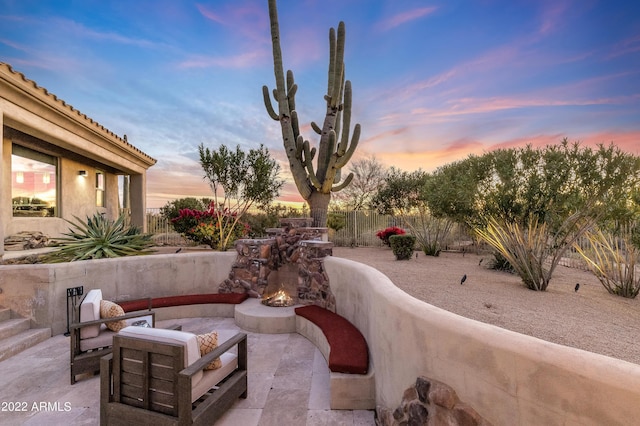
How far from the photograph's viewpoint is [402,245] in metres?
9.18

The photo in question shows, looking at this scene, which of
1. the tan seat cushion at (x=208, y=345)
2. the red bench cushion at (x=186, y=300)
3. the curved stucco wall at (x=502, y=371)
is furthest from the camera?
the red bench cushion at (x=186, y=300)

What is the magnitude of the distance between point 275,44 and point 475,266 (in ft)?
32.7

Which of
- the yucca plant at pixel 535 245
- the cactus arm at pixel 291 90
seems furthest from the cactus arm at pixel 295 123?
the yucca plant at pixel 535 245

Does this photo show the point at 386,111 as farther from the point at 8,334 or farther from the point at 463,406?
the point at 8,334

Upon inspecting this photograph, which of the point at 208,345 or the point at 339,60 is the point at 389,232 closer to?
the point at 339,60

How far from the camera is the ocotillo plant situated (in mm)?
8922

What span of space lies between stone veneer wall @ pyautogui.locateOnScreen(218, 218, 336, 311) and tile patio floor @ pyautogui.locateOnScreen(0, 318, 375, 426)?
1.30 m

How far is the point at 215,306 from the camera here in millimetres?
5590

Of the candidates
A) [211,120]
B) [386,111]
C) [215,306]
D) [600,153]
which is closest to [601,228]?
[600,153]

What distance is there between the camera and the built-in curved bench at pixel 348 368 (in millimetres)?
2889

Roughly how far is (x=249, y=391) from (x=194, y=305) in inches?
113

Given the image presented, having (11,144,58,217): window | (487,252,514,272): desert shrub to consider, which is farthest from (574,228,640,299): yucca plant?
(11,144,58,217): window

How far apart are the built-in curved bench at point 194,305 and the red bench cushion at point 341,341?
1.60m

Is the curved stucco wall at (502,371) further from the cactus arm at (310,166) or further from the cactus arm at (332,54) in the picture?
the cactus arm at (332,54)
